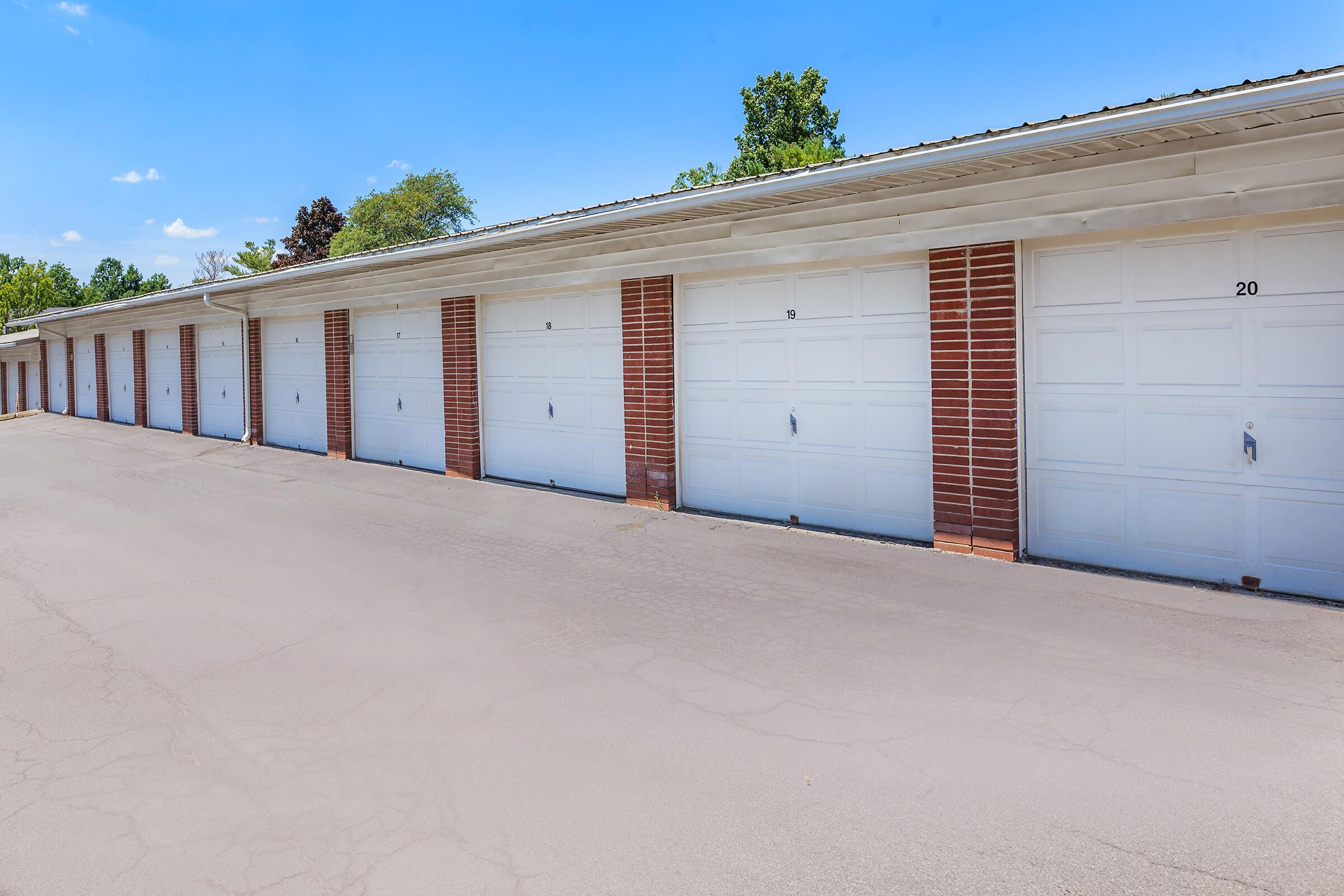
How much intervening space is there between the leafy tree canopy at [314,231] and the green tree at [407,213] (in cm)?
544

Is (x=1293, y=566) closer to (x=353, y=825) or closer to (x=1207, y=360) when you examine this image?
(x=1207, y=360)

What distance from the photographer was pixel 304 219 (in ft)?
165

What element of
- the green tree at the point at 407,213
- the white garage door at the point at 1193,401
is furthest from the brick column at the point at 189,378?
the green tree at the point at 407,213

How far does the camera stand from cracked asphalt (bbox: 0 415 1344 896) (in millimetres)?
2838

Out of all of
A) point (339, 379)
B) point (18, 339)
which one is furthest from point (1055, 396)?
point (18, 339)

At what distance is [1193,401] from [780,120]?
103ft

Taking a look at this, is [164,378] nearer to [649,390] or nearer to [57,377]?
[57,377]

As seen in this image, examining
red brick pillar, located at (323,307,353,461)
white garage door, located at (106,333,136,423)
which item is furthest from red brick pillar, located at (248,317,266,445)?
white garage door, located at (106,333,136,423)

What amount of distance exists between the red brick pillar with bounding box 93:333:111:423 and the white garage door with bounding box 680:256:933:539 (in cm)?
1913

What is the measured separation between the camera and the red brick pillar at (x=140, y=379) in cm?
1950

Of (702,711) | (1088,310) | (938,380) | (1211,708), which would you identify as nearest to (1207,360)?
(1088,310)

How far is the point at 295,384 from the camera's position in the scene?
49.0 ft

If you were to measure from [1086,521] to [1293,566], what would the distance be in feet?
4.42

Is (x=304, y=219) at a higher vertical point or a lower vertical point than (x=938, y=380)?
higher
